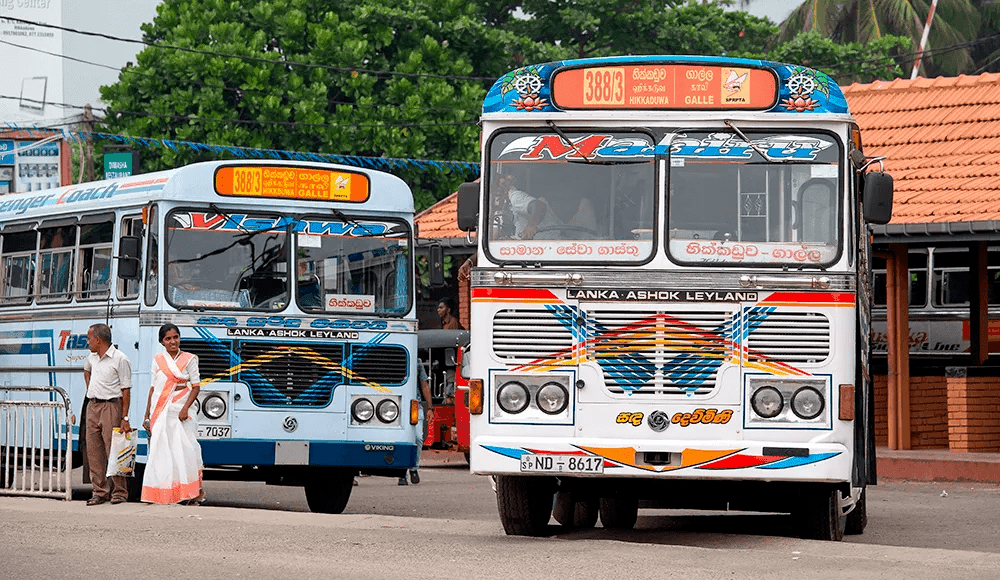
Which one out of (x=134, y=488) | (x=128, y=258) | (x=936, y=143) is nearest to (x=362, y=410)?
(x=134, y=488)

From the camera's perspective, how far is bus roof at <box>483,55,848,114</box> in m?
10.6

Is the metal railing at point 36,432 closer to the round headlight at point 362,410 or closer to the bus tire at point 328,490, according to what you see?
the bus tire at point 328,490

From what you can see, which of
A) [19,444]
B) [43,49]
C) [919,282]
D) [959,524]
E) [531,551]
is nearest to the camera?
[531,551]

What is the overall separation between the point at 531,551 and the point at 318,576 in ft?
5.26

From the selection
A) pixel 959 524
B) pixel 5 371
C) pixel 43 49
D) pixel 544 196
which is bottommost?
pixel 959 524

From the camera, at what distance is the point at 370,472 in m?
15.0

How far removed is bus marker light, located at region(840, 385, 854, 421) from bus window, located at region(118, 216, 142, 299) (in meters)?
6.58

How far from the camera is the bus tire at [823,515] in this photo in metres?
11.1

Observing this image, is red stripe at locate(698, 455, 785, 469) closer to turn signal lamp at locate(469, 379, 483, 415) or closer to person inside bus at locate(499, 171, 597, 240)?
turn signal lamp at locate(469, 379, 483, 415)

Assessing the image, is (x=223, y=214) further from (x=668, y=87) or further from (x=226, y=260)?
(x=668, y=87)

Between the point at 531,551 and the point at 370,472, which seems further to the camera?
the point at 370,472

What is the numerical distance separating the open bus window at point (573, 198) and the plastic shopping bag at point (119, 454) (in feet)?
15.9

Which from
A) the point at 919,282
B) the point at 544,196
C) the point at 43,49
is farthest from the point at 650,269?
the point at 43,49

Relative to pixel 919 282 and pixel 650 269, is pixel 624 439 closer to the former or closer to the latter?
pixel 650 269
